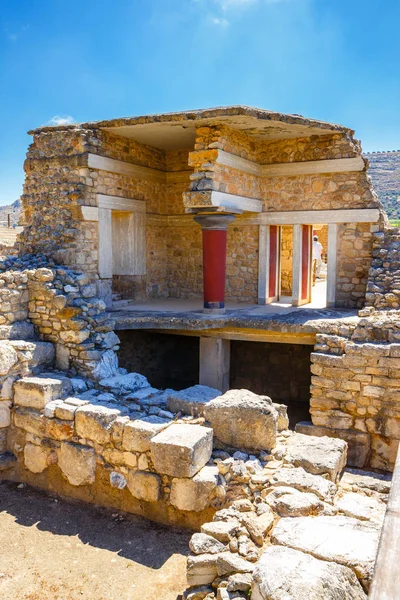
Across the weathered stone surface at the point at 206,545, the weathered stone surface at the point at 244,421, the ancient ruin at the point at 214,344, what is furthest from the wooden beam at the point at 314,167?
the weathered stone surface at the point at 206,545

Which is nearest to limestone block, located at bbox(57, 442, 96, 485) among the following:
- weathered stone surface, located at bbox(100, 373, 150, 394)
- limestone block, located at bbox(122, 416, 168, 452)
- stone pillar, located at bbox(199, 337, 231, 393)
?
limestone block, located at bbox(122, 416, 168, 452)

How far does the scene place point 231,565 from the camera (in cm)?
380

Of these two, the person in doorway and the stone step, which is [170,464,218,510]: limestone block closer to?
Answer: the stone step

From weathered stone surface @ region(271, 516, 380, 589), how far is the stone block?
1.20m

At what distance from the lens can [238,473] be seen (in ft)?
16.8

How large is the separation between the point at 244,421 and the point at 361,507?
151cm

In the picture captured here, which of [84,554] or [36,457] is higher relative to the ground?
[36,457]

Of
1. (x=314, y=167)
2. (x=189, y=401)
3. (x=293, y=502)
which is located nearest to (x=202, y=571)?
(x=293, y=502)

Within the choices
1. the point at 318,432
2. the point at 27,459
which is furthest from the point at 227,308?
the point at 27,459

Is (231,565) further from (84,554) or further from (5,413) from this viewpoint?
(5,413)

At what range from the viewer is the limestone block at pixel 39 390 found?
6340mm

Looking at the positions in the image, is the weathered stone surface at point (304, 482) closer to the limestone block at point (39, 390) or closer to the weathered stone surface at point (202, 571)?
the weathered stone surface at point (202, 571)

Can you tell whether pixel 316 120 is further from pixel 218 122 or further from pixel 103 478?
pixel 103 478

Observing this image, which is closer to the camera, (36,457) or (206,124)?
(36,457)
